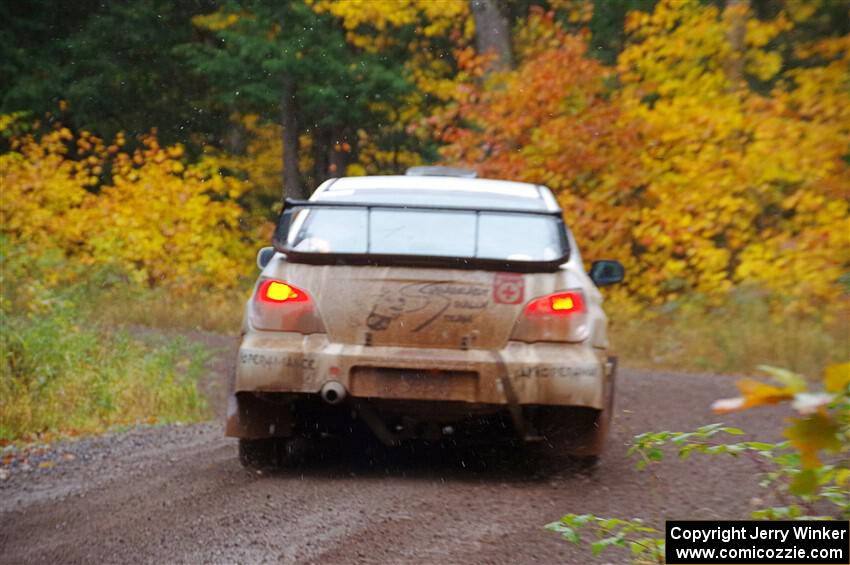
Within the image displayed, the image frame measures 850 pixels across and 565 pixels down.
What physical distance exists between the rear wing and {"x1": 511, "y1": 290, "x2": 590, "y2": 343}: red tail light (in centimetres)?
18

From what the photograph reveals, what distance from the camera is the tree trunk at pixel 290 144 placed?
3091 centimetres

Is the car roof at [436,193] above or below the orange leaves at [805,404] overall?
above

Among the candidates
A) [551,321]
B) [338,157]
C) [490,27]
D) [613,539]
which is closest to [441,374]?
[551,321]

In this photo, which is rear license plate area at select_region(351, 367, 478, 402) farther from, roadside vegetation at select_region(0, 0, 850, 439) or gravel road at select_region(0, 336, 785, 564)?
roadside vegetation at select_region(0, 0, 850, 439)

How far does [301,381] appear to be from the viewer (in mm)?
6148

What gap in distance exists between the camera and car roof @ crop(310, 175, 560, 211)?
714cm

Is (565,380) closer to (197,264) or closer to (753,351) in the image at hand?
(753,351)

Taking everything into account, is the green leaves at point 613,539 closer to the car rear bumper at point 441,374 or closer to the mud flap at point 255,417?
the car rear bumper at point 441,374

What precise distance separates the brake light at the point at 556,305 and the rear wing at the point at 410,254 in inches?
6.1

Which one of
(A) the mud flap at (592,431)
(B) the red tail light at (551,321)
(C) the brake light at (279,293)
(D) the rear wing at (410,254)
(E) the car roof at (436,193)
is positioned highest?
(E) the car roof at (436,193)

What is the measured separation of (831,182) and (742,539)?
572 inches

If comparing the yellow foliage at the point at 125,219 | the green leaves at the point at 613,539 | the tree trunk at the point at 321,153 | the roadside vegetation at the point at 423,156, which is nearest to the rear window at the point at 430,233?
the green leaves at the point at 613,539

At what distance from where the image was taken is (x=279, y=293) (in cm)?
634

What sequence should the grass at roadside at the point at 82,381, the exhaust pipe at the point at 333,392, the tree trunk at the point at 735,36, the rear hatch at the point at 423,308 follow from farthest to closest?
the tree trunk at the point at 735,36 → the grass at roadside at the point at 82,381 → the rear hatch at the point at 423,308 → the exhaust pipe at the point at 333,392
